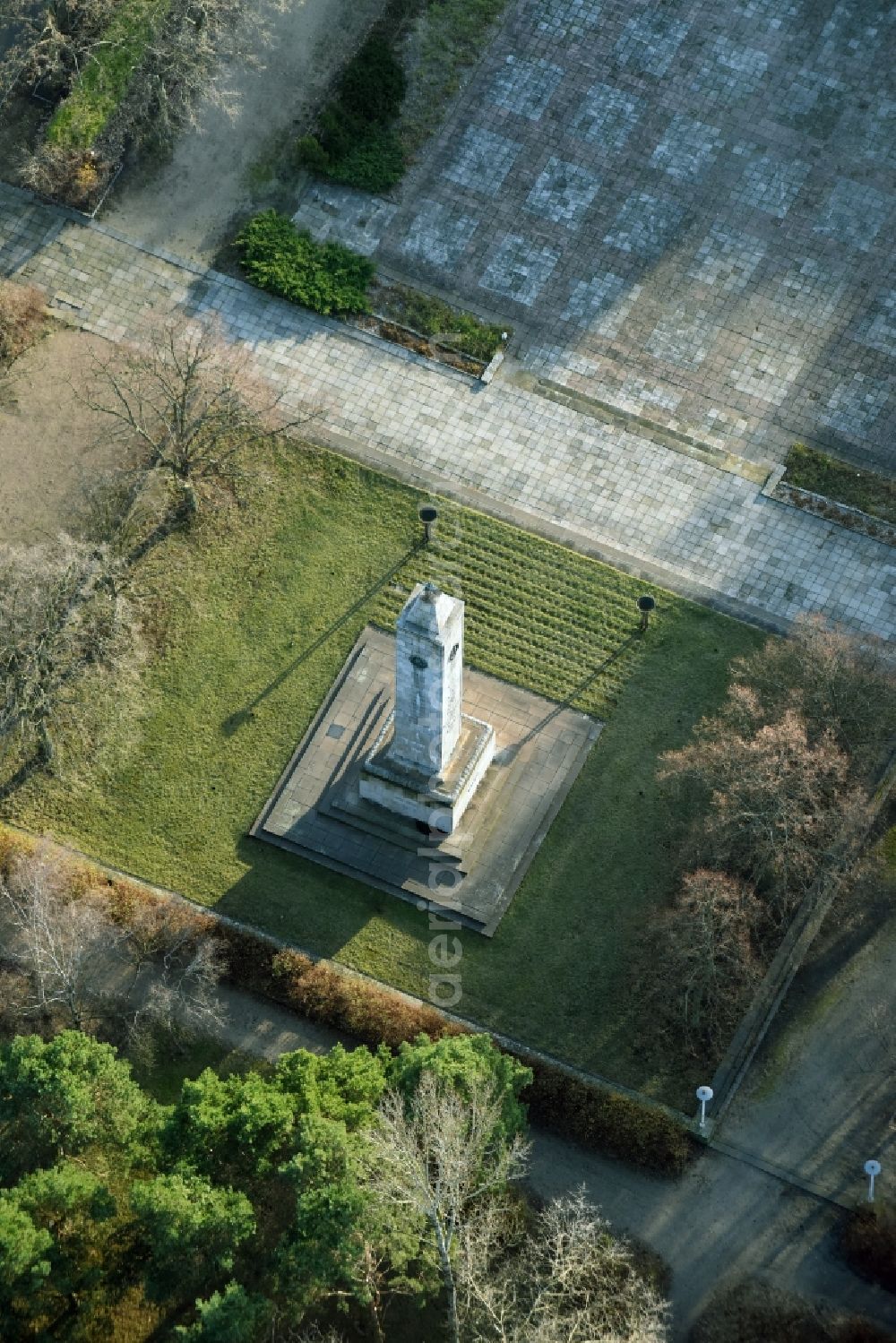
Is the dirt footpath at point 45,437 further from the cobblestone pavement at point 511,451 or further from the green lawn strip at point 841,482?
the green lawn strip at point 841,482

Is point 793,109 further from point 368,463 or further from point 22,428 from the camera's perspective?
point 22,428

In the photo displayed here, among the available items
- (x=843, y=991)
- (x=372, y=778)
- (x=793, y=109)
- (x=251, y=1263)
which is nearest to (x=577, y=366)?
(x=793, y=109)

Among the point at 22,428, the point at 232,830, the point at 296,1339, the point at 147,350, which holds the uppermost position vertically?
the point at 147,350

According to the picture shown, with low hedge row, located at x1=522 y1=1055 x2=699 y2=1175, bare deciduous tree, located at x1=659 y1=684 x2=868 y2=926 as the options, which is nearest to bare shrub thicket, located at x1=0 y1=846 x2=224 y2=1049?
low hedge row, located at x1=522 y1=1055 x2=699 y2=1175

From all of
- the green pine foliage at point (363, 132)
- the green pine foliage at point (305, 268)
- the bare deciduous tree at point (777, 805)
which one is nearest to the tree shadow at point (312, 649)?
the green pine foliage at point (305, 268)

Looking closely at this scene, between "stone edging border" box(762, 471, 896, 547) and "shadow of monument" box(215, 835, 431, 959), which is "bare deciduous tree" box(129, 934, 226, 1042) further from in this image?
"stone edging border" box(762, 471, 896, 547)
